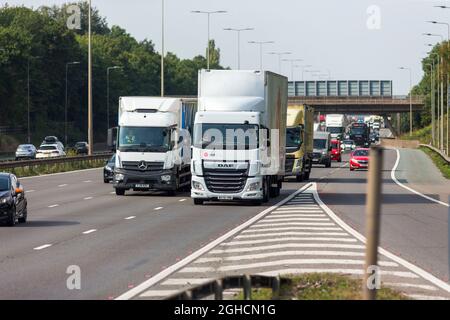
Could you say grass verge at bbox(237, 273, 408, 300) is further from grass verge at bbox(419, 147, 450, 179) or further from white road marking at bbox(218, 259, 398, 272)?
grass verge at bbox(419, 147, 450, 179)

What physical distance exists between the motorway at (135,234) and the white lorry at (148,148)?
0.64m

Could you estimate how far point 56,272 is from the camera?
1788 centimetres

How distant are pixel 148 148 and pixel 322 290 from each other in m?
27.1

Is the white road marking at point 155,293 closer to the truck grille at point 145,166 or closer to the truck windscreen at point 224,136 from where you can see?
the truck windscreen at point 224,136

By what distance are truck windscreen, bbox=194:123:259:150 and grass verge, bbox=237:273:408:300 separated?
67.2 ft

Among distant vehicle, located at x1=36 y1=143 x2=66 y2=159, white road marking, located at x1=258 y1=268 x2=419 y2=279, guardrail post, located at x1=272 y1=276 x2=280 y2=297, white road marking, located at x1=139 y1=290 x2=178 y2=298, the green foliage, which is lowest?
distant vehicle, located at x1=36 y1=143 x2=66 y2=159

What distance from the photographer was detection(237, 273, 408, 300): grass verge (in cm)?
1302

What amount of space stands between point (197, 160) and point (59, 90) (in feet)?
324

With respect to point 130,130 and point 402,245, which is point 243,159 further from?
point 402,245

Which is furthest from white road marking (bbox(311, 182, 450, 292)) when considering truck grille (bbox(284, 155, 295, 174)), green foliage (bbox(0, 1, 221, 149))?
green foliage (bbox(0, 1, 221, 149))

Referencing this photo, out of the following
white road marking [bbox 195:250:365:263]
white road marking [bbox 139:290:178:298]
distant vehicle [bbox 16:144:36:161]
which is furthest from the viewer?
distant vehicle [bbox 16:144:36:161]

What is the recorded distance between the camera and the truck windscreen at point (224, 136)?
36.0m

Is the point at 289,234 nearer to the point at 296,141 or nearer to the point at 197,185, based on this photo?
the point at 197,185

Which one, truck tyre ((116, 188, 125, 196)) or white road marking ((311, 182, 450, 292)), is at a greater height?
white road marking ((311, 182, 450, 292))
